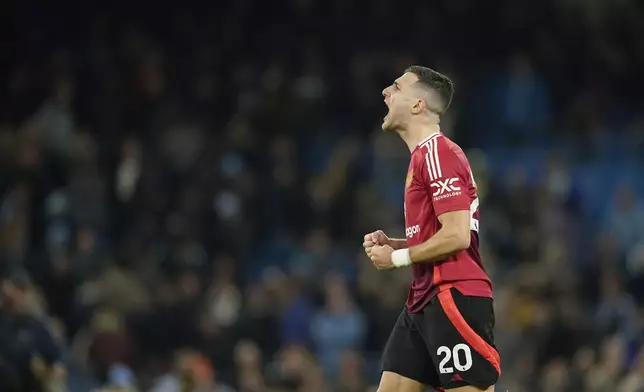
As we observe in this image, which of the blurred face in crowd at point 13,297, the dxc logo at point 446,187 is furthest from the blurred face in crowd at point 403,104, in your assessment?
the blurred face in crowd at point 13,297

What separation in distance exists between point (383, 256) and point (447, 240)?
0.36m

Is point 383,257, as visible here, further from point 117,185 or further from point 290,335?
point 117,185

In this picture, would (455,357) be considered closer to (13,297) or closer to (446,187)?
(446,187)

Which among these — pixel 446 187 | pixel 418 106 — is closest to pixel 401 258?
pixel 446 187

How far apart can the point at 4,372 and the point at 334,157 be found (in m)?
7.83

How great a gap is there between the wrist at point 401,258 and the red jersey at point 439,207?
19 cm

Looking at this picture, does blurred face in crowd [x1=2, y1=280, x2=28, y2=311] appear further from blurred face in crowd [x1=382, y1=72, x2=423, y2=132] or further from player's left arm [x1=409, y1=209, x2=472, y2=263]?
player's left arm [x1=409, y1=209, x2=472, y2=263]

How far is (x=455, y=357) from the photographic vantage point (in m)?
6.12

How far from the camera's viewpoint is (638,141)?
1722 centimetres

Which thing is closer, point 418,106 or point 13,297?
point 418,106

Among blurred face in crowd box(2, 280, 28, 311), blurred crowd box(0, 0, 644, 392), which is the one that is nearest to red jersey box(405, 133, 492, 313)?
blurred crowd box(0, 0, 644, 392)

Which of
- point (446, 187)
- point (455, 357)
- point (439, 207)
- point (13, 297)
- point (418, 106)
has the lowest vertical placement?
point (13, 297)

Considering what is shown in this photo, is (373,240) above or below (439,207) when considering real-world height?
below

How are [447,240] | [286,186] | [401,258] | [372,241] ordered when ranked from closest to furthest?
[447,240] → [401,258] → [372,241] → [286,186]
